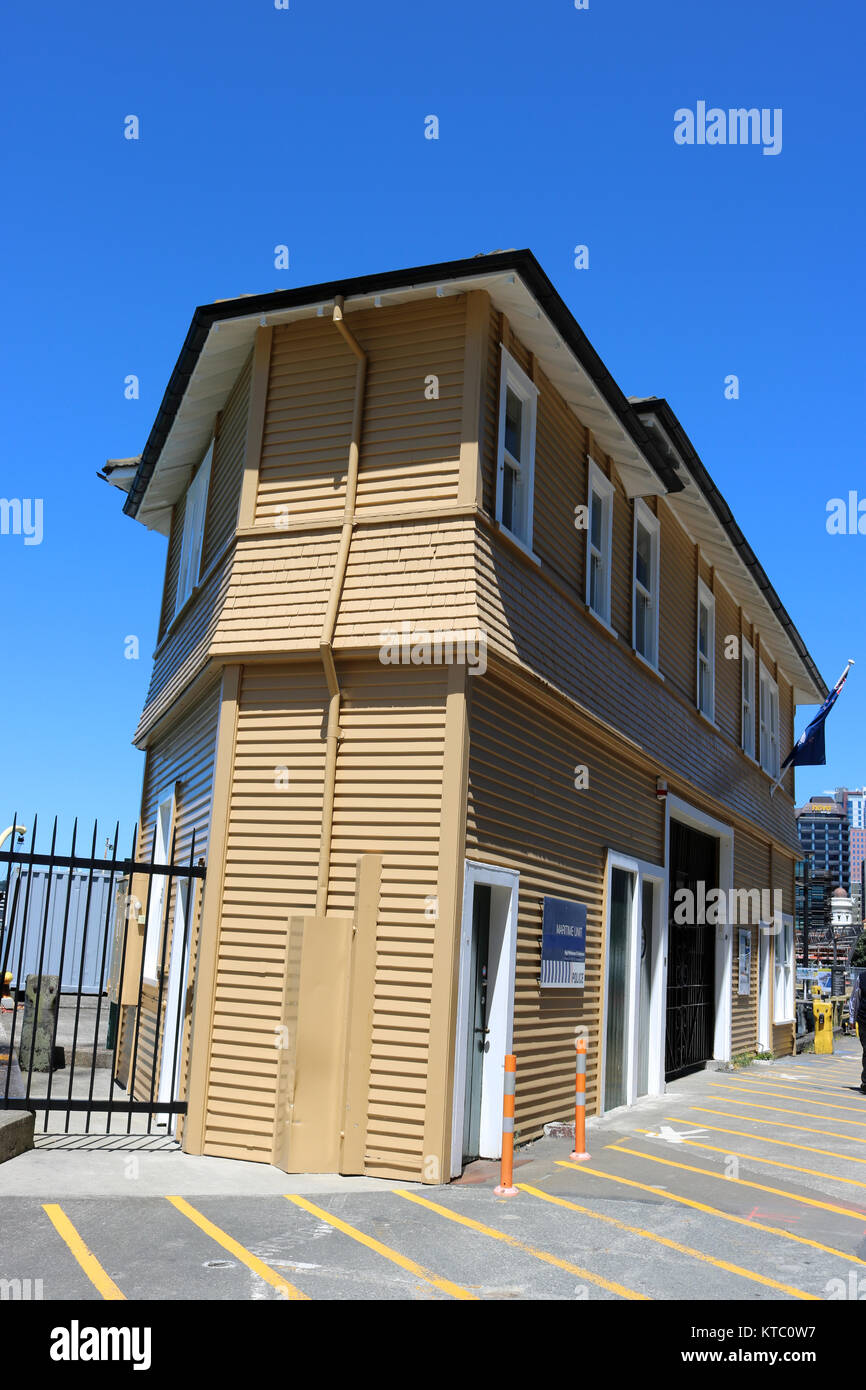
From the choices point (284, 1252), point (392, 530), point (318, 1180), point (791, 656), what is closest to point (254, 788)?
point (392, 530)

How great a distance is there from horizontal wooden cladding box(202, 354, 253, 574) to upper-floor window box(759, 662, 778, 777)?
1353cm

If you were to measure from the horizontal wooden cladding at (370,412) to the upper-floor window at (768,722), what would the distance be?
14.5m

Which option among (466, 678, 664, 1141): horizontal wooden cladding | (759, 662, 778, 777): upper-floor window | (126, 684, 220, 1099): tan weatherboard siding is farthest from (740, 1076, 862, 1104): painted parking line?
(126, 684, 220, 1099): tan weatherboard siding

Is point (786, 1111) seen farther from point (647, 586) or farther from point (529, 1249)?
point (529, 1249)

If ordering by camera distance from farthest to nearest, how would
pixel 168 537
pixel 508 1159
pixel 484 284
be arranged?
pixel 168 537
pixel 484 284
pixel 508 1159

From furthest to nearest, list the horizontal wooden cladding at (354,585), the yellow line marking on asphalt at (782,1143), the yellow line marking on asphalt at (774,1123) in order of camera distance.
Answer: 1. the yellow line marking on asphalt at (774,1123)
2. the yellow line marking on asphalt at (782,1143)
3. the horizontal wooden cladding at (354,585)

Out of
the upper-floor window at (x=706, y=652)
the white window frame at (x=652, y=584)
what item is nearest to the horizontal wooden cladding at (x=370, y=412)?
the white window frame at (x=652, y=584)

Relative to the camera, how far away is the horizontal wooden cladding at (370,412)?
31.8 feet

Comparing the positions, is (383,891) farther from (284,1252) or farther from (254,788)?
(284,1252)

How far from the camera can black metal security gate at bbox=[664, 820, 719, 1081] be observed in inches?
646

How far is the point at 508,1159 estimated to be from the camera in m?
8.02

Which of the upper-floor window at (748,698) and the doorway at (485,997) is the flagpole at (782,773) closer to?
the upper-floor window at (748,698)

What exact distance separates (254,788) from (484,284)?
4.63 meters

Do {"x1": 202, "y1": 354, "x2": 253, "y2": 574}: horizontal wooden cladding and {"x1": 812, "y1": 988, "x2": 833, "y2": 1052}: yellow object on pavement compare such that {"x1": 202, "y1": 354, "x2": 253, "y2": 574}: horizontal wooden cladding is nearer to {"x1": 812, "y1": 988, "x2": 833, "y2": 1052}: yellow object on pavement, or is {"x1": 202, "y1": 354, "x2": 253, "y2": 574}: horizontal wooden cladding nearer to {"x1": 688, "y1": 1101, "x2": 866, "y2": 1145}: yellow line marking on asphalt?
{"x1": 688, "y1": 1101, "x2": 866, "y2": 1145}: yellow line marking on asphalt
